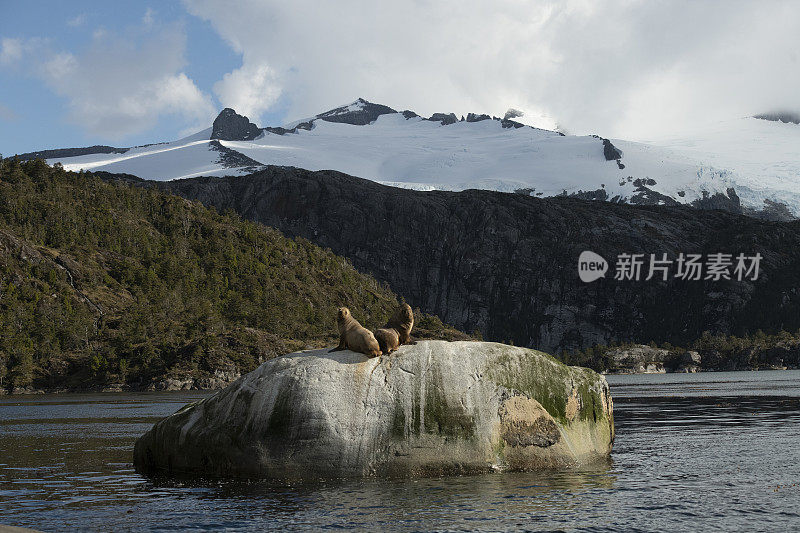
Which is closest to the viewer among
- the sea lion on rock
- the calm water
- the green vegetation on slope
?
the calm water

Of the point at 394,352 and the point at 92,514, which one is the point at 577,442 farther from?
the point at 92,514

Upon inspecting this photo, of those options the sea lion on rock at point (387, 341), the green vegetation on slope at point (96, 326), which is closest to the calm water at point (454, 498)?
the sea lion on rock at point (387, 341)

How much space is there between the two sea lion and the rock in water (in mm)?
451

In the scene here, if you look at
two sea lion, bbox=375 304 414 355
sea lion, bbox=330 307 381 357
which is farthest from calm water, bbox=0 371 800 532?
two sea lion, bbox=375 304 414 355

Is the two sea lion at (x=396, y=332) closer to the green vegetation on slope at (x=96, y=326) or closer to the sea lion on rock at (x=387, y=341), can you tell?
the sea lion on rock at (x=387, y=341)

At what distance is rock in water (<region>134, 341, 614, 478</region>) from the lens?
24000mm

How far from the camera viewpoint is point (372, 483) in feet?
76.5

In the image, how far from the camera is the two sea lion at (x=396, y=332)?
84.3 ft

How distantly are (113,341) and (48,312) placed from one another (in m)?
15.5

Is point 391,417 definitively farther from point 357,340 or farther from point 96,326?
point 96,326

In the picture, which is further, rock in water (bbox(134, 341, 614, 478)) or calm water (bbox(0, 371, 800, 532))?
rock in water (bbox(134, 341, 614, 478))

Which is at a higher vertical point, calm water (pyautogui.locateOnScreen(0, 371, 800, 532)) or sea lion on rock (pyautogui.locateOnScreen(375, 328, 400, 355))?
sea lion on rock (pyautogui.locateOnScreen(375, 328, 400, 355))

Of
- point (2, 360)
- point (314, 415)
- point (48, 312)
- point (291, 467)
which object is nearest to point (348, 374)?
point (314, 415)

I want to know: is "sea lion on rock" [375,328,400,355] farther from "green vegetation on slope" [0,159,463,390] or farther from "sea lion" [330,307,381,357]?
"green vegetation on slope" [0,159,463,390]
